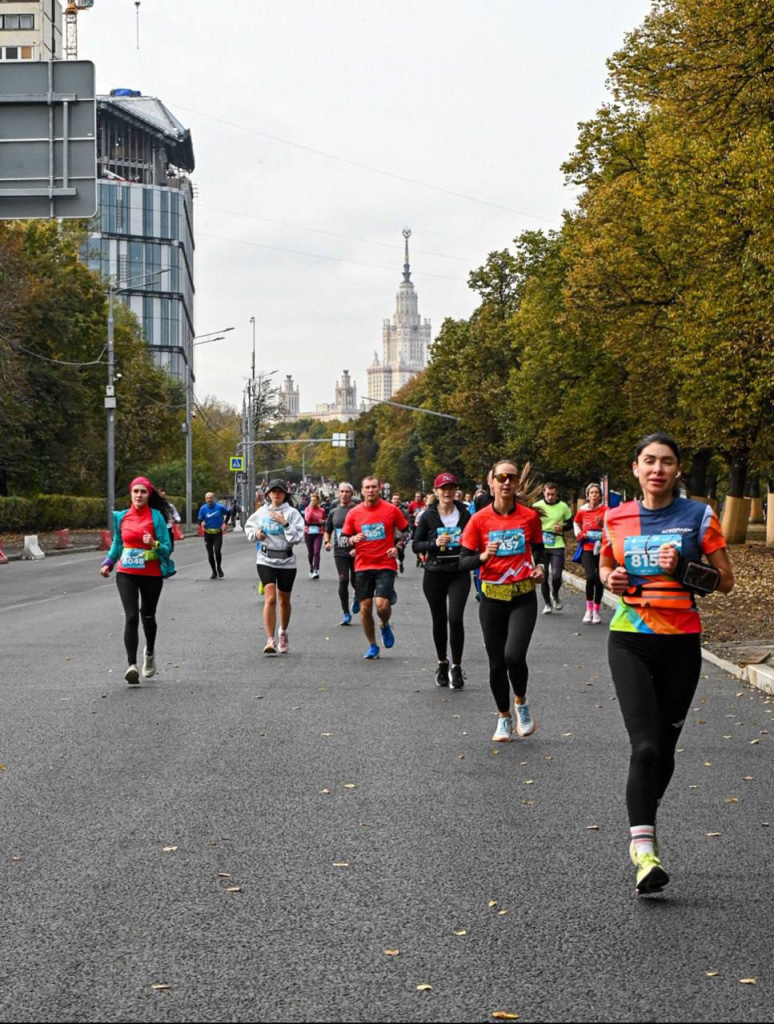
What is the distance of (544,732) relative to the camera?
9844 mm

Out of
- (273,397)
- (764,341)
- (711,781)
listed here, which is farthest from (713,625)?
(273,397)

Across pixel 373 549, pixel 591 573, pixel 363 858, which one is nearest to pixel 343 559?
pixel 591 573

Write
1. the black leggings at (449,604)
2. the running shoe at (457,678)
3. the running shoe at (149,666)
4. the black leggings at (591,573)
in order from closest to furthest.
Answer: the black leggings at (449,604) < the running shoe at (457,678) < the running shoe at (149,666) < the black leggings at (591,573)

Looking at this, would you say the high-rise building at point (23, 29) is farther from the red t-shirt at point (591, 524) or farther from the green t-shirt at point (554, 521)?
the red t-shirt at point (591, 524)

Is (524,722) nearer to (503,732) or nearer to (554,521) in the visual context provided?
(503,732)

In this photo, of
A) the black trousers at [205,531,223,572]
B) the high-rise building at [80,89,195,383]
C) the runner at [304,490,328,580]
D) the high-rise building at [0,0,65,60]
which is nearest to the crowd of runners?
the runner at [304,490,328,580]

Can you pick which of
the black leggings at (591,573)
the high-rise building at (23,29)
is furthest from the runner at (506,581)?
the high-rise building at (23,29)

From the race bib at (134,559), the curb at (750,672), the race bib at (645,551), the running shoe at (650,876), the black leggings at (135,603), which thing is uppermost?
the race bib at (645,551)

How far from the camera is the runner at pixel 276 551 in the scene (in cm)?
1493

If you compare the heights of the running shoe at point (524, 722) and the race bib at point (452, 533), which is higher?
the race bib at point (452, 533)

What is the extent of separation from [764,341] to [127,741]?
18.5 metres

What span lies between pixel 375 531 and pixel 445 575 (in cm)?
228

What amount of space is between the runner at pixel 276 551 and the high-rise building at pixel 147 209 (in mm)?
116357

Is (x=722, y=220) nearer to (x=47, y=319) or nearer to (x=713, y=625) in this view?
(x=713, y=625)
